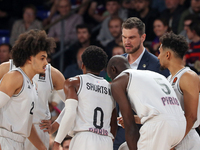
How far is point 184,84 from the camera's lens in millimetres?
3801

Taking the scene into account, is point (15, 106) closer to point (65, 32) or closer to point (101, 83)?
point (101, 83)

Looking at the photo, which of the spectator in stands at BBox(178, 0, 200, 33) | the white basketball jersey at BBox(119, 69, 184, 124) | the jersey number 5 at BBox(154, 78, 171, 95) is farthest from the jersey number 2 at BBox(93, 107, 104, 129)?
the spectator in stands at BBox(178, 0, 200, 33)

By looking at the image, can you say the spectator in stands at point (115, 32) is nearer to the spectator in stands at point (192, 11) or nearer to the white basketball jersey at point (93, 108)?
the spectator in stands at point (192, 11)

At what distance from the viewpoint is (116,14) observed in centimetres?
867

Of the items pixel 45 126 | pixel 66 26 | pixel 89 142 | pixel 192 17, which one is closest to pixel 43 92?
pixel 45 126

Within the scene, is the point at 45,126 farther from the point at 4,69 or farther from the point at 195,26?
the point at 195,26

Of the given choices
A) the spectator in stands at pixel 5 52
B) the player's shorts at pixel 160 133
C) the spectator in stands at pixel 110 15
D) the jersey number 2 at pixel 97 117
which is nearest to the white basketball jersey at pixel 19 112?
the jersey number 2 at pixel 97 117

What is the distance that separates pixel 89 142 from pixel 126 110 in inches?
20.8

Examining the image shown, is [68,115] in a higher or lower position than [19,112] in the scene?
higher

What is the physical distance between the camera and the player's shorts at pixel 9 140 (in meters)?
3.78

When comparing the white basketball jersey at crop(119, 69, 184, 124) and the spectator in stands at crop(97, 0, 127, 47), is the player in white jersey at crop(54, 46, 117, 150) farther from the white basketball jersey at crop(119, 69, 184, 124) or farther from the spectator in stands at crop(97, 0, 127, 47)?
the spectator in stands at crop(97, 0, 127, 47)

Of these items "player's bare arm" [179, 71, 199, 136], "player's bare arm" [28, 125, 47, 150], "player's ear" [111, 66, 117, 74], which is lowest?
"player's bare arm" [28, 125, 47, 150]

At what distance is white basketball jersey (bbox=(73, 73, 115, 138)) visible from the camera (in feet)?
11.4

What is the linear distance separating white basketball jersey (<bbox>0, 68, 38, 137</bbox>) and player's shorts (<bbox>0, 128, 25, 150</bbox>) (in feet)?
0.16
